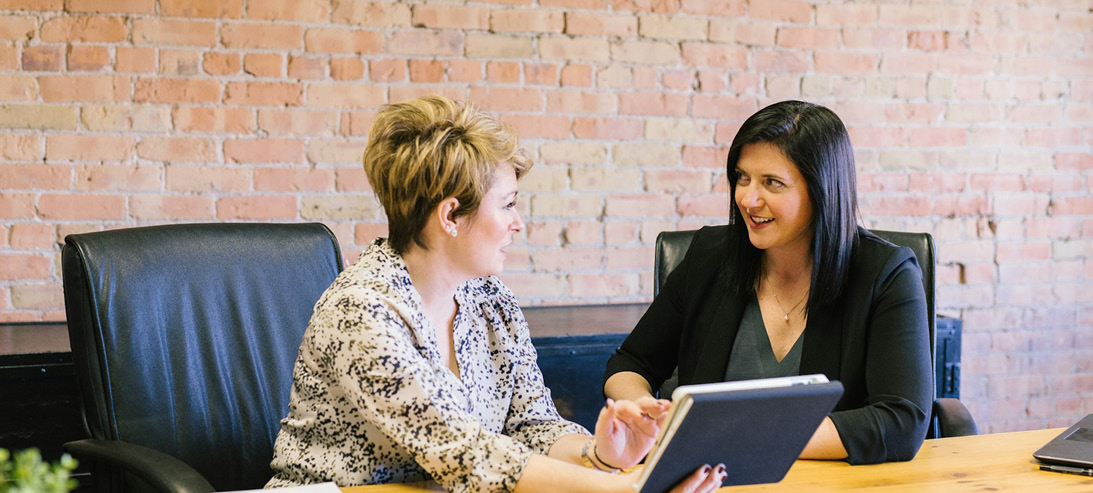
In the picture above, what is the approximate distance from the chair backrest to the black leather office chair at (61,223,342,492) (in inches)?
27.3

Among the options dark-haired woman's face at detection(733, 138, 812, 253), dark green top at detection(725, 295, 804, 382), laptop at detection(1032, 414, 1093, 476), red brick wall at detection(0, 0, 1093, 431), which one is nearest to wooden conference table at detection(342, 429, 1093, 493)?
laptop at detection(1032, 414, 1093, 476)

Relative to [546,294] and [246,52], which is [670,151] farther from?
[246,52]

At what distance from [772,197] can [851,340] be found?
285mm

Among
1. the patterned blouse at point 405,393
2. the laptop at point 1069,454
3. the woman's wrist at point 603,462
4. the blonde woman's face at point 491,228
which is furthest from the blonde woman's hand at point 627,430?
the laptop at point 1069,454

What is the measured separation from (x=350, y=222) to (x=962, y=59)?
77.8 inches

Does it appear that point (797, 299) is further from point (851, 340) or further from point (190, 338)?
point (190, 338)

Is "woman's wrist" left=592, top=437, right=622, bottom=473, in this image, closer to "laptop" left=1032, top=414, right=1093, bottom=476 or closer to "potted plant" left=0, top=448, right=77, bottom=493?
"laptop" left=1032, top=414, right=1093, bottom=476

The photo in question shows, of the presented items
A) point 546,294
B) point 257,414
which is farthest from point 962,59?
point 257,414

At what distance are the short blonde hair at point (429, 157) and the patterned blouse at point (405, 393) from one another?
8 cm

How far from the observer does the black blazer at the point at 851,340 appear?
150cm

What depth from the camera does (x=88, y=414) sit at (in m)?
1.60

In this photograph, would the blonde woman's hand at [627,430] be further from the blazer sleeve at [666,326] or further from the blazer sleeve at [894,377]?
the blazer sleeve at [666,326]

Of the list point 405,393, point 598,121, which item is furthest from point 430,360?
point 598,121

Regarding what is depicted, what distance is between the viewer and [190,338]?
169 cm
